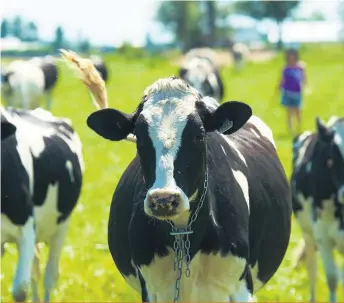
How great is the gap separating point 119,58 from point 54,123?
56227 mm

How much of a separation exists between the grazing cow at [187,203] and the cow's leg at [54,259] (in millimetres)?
2718

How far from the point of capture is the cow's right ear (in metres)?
4.85

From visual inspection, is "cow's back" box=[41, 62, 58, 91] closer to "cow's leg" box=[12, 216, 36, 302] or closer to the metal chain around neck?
"cow's leg" box=[12, 216, 36, 302]

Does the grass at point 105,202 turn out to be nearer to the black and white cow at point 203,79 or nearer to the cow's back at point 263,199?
the cow's back at point 263,199

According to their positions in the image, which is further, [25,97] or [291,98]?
[25,97]

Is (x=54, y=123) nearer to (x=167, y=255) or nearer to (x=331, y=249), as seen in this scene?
(x=331, y=249)

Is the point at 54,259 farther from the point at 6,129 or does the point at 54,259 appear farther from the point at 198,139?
the point at 198,139

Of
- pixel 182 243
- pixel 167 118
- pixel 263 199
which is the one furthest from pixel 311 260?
pixel 167 118

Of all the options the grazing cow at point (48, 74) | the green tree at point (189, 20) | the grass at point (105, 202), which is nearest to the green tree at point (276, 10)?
the green tree at point (189, 20)

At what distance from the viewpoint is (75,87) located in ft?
122

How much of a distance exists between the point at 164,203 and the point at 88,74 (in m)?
2.08

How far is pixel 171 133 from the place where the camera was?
4527 mm

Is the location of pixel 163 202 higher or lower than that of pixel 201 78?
higher

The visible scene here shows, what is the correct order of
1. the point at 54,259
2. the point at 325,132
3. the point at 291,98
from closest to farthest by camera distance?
the point at 325,132 → the point at 54,259 → the point at 291,98
